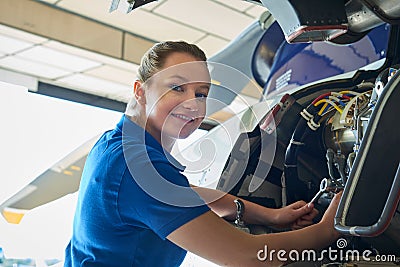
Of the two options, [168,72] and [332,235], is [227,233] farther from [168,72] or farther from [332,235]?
[168,72]

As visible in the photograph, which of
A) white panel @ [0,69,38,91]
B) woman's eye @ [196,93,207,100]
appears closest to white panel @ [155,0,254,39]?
white panel @ [0,69,38,91]

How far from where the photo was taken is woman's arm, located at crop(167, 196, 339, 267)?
1224 mm

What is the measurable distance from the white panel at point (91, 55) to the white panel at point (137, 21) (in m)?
0.34

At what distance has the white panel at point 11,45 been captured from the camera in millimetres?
5121

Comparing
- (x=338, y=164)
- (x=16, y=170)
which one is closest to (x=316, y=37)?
(x=338, y=164)

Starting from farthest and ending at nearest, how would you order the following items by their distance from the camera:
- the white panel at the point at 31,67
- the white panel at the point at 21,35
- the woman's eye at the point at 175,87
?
the white panel at the point at 31,67 < the white panel at the point at 21,35 < the woman's eye at the point at 175,87

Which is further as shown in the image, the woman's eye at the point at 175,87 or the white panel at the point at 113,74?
the white panel at the point at 113,74

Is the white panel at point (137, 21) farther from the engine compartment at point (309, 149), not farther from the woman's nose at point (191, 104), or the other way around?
the woman's nose at point (191, 104)

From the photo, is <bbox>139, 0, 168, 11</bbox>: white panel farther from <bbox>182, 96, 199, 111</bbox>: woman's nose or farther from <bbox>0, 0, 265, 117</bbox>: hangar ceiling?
<bbox>182, 96, 199, 111</bbox>: woman's nose

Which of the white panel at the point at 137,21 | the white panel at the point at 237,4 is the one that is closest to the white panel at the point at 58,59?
the white panel at the point at 137,21

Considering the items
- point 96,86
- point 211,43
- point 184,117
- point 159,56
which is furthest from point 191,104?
point 96,86

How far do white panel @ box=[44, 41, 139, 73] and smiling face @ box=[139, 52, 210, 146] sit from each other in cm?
409

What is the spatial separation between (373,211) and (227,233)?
33 cm

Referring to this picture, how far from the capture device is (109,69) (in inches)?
235
